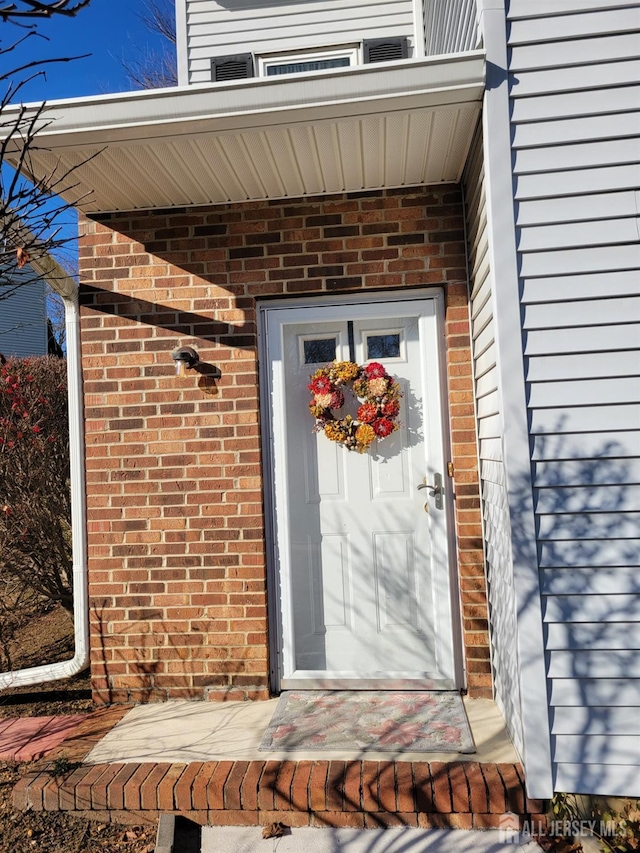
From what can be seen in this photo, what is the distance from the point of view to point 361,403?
10.9 ft

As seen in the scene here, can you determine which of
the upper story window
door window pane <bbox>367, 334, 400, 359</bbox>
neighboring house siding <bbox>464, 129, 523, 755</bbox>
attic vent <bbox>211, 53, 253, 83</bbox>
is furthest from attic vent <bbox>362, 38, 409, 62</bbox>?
door window pane <bbox>367, 334, 400, 359</bbox>

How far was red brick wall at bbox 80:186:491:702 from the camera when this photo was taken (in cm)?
321

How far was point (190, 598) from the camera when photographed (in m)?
3.27

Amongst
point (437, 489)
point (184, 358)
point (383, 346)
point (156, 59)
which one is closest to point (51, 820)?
point (184, 358)

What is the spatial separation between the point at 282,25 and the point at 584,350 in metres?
3.44

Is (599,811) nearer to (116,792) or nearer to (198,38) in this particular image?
(116,792)

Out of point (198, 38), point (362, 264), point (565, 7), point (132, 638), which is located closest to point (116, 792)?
point (132, 638)

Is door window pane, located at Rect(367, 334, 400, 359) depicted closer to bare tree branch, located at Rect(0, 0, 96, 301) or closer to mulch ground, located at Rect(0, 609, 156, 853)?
bare tree branch, located at Rect(0, 0, 96, 301)

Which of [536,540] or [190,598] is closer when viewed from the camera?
[536,540]

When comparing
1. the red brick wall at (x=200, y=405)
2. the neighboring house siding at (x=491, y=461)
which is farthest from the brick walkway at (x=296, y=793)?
the red brick wall at (x=200, y=405)

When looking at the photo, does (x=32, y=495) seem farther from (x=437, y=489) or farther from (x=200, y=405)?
(x=437, y=489)

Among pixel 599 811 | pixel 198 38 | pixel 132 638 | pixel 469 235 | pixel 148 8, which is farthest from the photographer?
pixel 148 8

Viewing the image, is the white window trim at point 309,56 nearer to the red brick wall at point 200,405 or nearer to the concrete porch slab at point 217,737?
the red brick wall at point 200,405

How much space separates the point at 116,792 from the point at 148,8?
11.4 metres
